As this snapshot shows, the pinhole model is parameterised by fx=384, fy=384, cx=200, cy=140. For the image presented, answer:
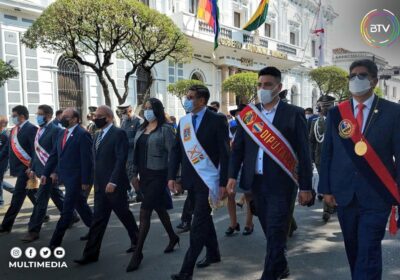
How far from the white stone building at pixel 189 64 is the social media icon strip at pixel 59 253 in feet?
33.6

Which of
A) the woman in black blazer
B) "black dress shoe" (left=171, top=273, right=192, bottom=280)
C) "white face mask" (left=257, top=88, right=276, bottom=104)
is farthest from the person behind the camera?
the woman in black blazer

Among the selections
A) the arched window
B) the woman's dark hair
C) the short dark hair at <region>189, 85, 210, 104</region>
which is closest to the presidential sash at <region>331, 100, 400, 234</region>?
the short dark hair at <region>189, 85, 210, 104</region>

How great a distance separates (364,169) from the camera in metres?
2.91

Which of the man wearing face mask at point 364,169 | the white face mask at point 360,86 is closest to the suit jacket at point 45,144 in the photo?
the man wearing face mask at point 364,169

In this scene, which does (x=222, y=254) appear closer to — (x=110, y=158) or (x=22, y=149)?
(x=110, y=158)

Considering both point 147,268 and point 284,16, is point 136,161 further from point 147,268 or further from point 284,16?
point 284,16

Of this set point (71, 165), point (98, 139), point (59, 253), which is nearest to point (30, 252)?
point (59, 253)

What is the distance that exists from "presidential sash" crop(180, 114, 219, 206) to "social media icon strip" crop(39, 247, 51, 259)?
2158 millimetres

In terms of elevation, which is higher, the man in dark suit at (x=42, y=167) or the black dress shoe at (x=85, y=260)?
the man in dark suit at (x=42, y=167)

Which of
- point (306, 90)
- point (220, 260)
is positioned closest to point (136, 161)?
point (220, 260)

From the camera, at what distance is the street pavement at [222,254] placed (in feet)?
12.7

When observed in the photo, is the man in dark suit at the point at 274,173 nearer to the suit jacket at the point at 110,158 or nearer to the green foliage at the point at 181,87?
the suit jacket at the point at 110,158

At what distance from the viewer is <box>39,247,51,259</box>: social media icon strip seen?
4.54 m

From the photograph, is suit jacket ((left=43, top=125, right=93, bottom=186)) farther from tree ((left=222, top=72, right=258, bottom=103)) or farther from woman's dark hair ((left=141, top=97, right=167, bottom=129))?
tree ((left=222, top=72, right=258, bottom=103))
